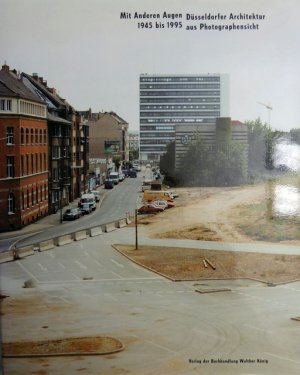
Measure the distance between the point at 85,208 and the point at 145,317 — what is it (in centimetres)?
133

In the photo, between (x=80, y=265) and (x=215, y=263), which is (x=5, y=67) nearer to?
(x=80, y=265)

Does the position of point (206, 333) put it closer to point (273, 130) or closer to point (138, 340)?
point (138, 340)

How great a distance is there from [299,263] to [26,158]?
2713 millimetres

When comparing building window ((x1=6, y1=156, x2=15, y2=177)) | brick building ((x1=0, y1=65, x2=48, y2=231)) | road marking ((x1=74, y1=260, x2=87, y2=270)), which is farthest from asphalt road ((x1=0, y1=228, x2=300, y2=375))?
building window ((x1=6, y1=156, x2=15, y2=177))

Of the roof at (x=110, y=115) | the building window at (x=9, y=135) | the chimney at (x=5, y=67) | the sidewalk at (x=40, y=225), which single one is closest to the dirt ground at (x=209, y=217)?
the sidewalk at (x=40, y=225)

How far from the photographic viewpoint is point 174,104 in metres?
5.51

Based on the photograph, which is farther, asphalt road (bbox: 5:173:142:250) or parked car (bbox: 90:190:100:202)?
parked car (bbox: 90:190:100:202)

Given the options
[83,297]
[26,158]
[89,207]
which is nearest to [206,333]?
[83,297]

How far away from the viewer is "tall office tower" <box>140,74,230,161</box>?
17.4 feet

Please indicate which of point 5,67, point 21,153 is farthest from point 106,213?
point 5,67

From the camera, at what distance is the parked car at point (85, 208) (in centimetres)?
579

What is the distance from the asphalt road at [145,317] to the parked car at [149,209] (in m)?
0.31

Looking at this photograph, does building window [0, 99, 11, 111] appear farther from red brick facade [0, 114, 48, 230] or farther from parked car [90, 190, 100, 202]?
parked car [90, 190, 100, 202]

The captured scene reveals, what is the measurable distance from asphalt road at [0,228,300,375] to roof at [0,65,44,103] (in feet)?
4.72
